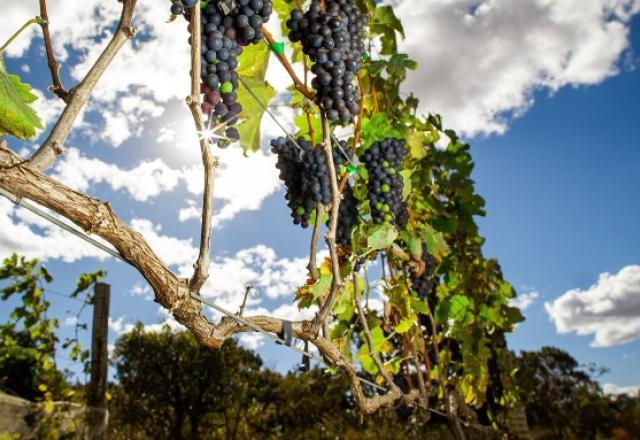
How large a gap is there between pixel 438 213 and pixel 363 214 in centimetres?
109

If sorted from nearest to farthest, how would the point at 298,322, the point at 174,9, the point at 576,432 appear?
the point at 174,9 < the point at 298,322 < the point at 576,432

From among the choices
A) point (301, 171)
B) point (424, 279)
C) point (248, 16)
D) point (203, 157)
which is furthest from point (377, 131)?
point (203, 157)

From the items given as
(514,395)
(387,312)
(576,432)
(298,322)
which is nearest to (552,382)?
(576,432)

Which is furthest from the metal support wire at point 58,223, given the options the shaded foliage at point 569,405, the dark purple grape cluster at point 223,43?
the shaded foliage at point 569,405

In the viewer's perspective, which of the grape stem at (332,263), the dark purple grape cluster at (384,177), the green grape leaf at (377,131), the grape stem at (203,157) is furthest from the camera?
the green grape leaf at (377,131)

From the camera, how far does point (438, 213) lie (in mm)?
3367

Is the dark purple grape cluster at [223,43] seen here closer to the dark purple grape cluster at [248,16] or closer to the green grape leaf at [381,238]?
the dark purple grape cluster at [248,16]

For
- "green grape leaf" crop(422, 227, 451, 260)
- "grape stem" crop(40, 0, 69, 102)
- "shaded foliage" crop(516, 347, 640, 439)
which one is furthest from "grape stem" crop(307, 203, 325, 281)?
"shaded foliage" crop(516, 347, 640, 439)

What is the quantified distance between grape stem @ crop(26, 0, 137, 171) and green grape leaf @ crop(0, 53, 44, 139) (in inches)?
7.0

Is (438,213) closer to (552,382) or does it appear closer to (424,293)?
(424,293)

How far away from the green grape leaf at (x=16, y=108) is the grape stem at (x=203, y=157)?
312 millimetres

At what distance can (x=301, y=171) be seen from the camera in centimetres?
193

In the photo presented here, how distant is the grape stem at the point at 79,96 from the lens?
65 cm

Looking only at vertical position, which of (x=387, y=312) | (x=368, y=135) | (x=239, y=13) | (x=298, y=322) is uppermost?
(x=368, y=135)
